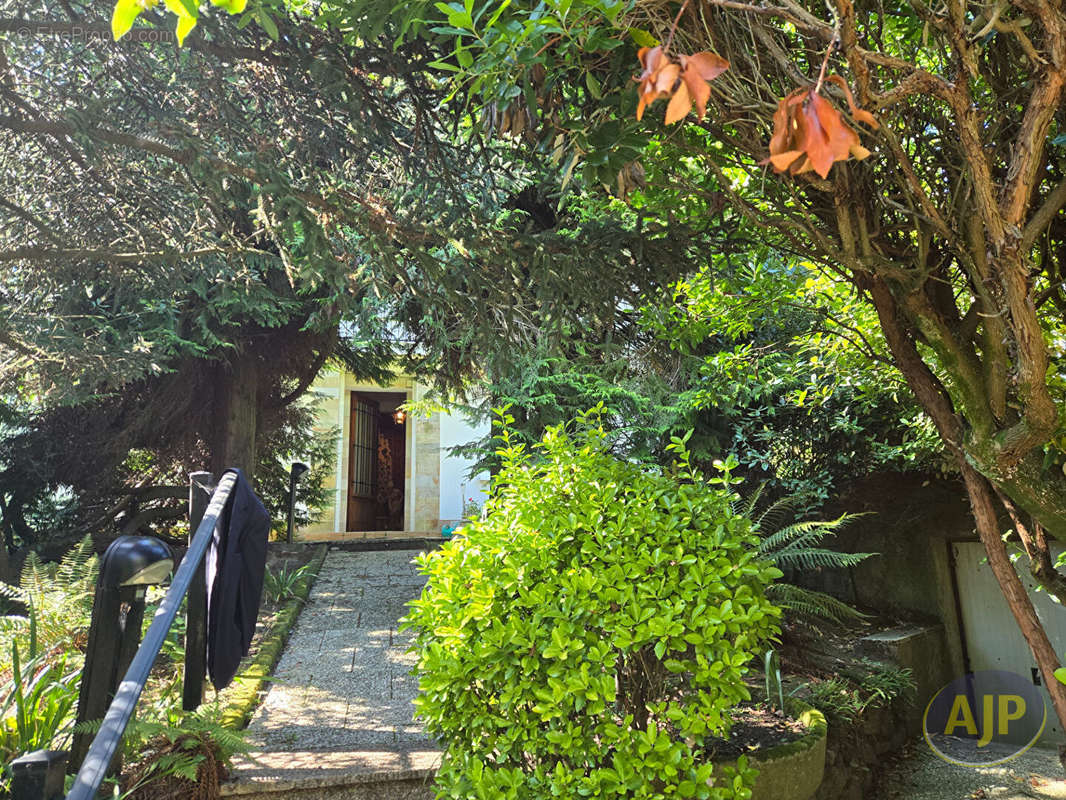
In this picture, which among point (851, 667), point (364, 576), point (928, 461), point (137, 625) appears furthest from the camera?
point (364, 576)

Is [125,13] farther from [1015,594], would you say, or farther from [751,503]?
[751,503]

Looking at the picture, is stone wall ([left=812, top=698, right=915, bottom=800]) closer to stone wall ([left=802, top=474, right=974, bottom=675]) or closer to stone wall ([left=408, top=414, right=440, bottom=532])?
stone wall ([left=802, top=474, right=974, bottom=675])

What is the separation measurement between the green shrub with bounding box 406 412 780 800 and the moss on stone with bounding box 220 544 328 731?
181 centimetres

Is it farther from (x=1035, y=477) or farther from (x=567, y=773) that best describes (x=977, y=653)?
(x=567, y=773)

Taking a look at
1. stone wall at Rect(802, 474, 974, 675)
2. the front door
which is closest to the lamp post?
the front door

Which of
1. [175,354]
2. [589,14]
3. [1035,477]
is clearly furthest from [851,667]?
[175,354]

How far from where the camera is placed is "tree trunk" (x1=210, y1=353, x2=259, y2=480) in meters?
8.37

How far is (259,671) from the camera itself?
16.1 ft

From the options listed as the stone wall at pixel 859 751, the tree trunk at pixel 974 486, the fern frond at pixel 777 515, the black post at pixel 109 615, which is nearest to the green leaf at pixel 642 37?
the tree trunk at pixel 974 486

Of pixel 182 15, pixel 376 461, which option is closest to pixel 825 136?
pixel 182 15

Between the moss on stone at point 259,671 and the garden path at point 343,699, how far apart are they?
7cm

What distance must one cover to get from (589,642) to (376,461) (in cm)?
1439

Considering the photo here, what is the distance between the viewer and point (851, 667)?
18.0ft

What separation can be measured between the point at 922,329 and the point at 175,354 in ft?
21.6
